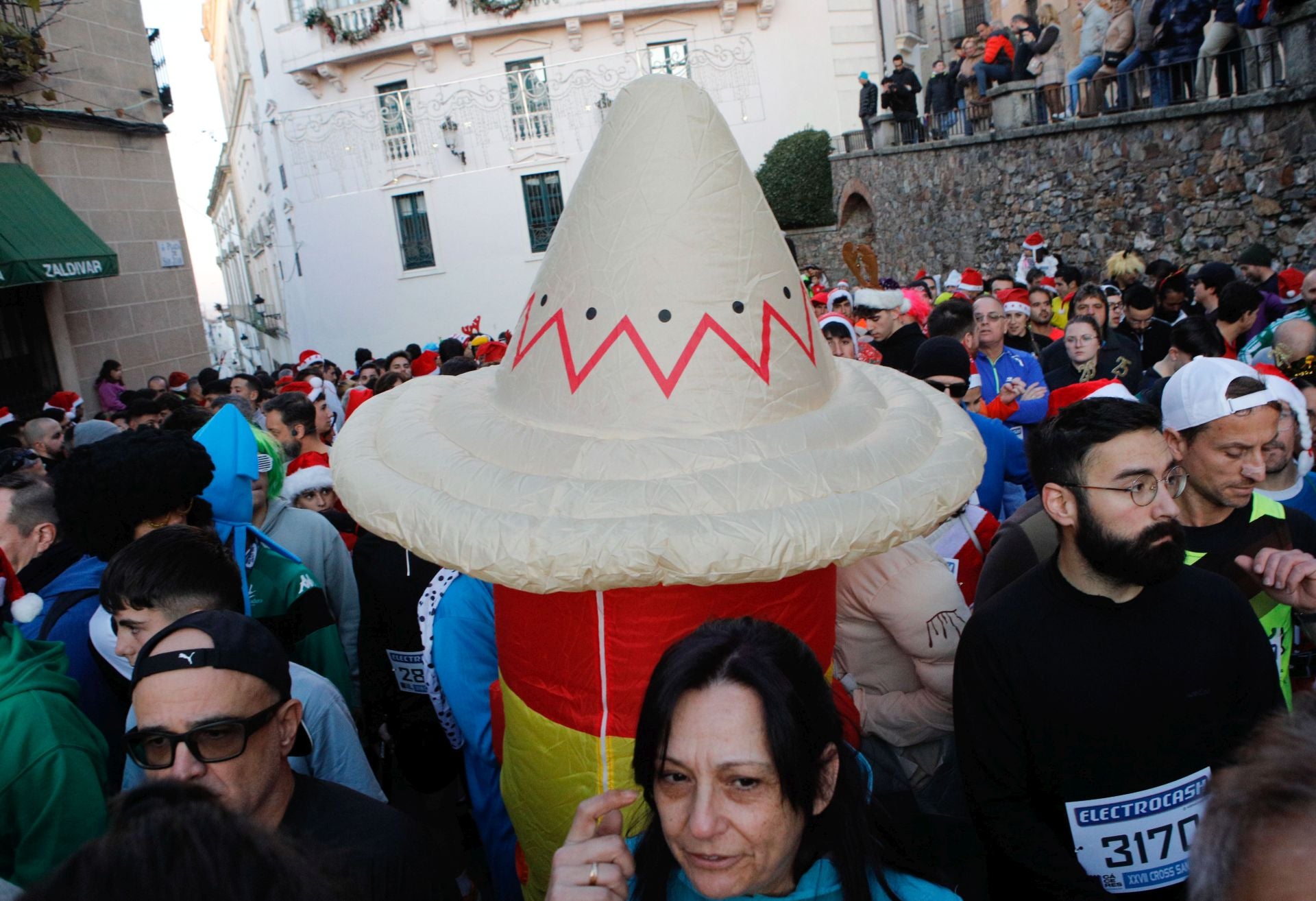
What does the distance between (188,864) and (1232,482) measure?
270 cm

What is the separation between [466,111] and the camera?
24297 mm

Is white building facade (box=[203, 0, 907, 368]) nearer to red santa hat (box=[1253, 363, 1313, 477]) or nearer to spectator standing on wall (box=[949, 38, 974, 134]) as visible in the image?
spectator standing on wall (box=[949, 38, 974, 134])

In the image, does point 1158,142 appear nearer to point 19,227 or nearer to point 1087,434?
point 1087,434

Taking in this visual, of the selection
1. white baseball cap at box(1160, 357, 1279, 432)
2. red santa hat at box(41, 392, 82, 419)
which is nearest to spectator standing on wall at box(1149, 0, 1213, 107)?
white baseball cap at box(1160, 357, 1279, 432)

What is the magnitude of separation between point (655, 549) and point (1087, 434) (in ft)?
3.96

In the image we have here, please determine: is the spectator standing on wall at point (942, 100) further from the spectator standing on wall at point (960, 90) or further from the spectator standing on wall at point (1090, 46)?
the spectator standing on wall at point (1090, 46)

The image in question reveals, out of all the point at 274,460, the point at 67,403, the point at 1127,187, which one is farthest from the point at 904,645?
the point at 1127,187

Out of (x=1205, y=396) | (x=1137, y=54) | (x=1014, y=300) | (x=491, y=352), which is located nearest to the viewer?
(x=1205, y=396)

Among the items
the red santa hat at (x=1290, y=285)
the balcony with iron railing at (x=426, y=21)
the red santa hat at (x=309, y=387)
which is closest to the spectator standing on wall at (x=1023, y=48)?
the red santa hat at (x=1290, y=285)

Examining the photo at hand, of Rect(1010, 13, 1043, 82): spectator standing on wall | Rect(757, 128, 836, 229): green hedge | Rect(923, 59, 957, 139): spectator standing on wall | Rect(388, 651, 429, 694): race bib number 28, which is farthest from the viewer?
Rect(757, 128, 836, 229): green hedge

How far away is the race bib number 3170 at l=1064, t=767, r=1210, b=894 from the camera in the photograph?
2055 mm

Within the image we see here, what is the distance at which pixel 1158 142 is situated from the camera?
11195 millimetres

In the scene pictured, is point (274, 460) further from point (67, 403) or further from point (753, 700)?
point (67, 403)

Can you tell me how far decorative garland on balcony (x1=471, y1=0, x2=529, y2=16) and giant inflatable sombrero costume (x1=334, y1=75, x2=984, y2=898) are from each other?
23.5 m
